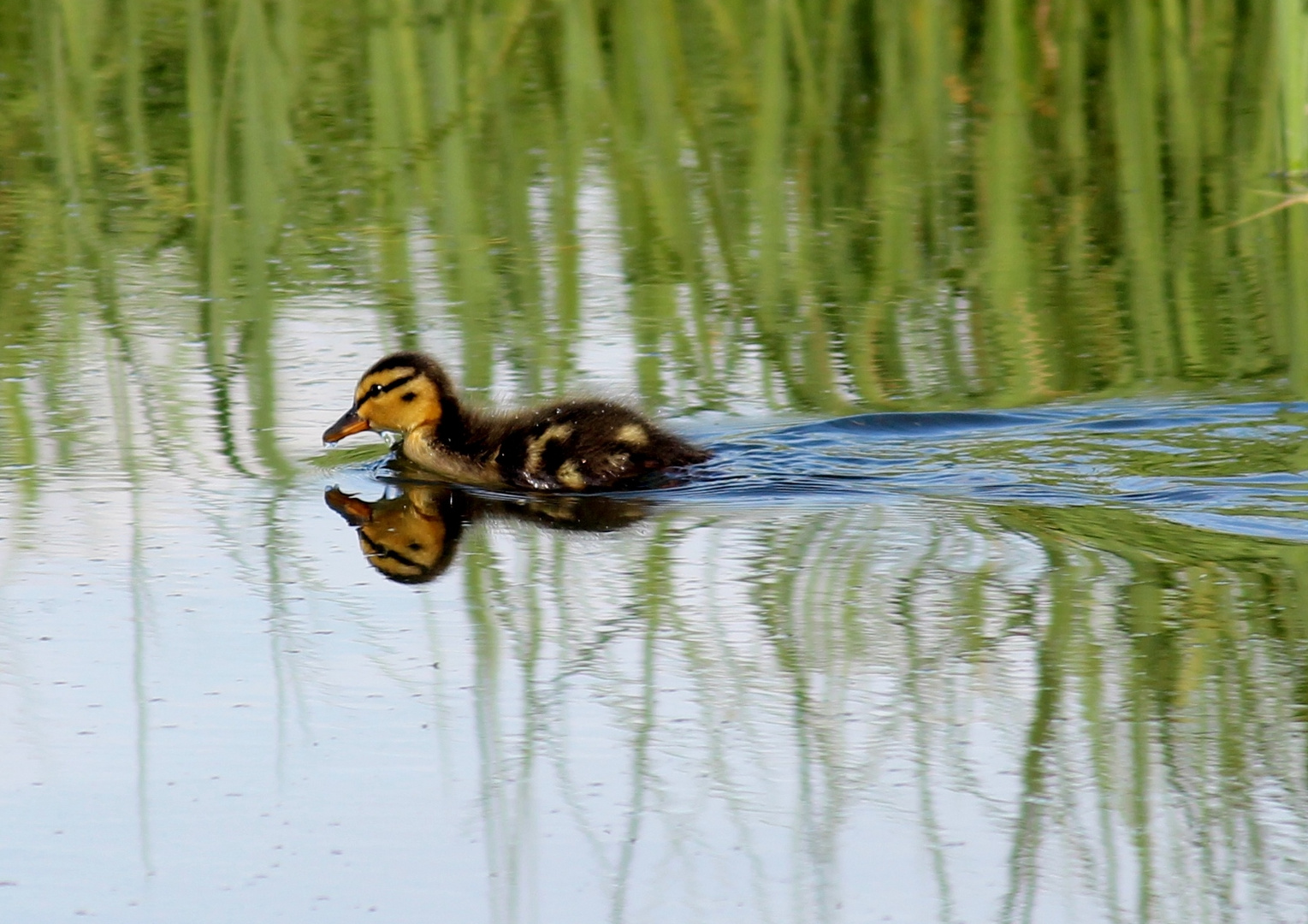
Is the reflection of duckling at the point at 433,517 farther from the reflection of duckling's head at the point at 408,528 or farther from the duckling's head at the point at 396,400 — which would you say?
the duckling's head at the point at 396,400

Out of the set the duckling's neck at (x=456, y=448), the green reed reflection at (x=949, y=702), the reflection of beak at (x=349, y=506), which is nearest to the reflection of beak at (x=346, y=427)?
the duckling's neck at (x=456, y=448)

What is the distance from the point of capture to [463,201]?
7.71 meters

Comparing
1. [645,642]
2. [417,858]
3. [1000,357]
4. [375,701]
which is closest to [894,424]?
[1000,357]

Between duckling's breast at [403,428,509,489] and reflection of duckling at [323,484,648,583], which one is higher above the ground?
duckling's breast at [403,428,509,489]

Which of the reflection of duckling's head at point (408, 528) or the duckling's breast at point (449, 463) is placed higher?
the duckling's breast at point (449, 463)

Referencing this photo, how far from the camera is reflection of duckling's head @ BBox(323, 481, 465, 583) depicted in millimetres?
4710

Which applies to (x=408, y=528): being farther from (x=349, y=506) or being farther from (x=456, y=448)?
(x=456, y=448)

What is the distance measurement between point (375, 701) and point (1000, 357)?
9.54 feet

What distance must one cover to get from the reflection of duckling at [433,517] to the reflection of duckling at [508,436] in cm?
10

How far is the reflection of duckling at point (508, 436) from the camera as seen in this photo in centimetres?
548

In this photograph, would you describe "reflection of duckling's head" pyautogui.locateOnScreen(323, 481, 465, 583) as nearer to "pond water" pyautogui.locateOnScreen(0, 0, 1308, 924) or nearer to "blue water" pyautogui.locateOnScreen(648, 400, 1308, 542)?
"pond water" pyautogui.locateOnScreen(0, 0, 1308, 924)

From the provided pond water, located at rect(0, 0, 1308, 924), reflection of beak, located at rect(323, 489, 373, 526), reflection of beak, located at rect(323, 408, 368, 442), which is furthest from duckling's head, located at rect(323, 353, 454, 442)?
reflection of beak, located at rect(323, 489, 373, 526)

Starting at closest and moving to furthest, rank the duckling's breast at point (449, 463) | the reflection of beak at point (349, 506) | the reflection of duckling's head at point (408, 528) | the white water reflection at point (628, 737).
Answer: the white water reflection at point (628, 737), the reflection of duckling's head at point (408, 528), the reflection of beak at point (349, 506), the duckling's breast at point (449, 463)

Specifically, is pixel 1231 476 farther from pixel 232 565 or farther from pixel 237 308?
pixel 237 308
